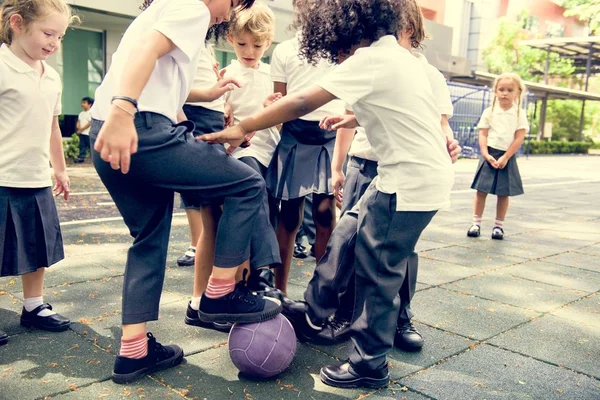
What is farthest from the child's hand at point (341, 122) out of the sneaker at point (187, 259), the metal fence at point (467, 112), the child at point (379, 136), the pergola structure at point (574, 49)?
the pergola structure at point (574, 49)

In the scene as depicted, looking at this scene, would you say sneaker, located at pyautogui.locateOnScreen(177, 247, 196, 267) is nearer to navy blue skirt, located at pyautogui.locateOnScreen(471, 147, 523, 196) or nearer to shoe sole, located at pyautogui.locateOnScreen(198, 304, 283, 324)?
shoe sole, located at pyautogui.locateOnScreen(198, 304, 283, 324)

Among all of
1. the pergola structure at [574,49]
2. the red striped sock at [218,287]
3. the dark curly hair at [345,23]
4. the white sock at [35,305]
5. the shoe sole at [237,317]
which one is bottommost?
the white sock at [35,305]

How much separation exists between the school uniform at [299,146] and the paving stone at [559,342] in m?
1.44

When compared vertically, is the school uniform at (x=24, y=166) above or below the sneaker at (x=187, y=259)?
above

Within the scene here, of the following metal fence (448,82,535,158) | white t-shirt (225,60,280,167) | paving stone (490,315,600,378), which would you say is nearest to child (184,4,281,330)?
white t-shirt (225,60,280,167)

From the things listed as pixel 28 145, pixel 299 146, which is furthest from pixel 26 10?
pixel 299 146

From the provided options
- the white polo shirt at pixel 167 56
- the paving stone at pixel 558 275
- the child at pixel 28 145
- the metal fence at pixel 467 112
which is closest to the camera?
the white polo shirt at pixel 167 56

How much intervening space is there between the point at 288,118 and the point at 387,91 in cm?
45

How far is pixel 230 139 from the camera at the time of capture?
2.62 m

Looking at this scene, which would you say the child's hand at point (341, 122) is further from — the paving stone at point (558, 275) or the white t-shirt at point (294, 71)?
the paving stone at point (558, 275)

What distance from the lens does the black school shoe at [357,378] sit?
2721 mm

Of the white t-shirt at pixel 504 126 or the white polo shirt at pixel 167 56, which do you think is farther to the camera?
the white t-shirt at pixel 504 126

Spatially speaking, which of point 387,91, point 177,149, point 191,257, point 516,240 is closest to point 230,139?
point 177,149

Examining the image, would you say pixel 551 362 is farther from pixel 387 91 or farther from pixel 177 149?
pixel 177 149
